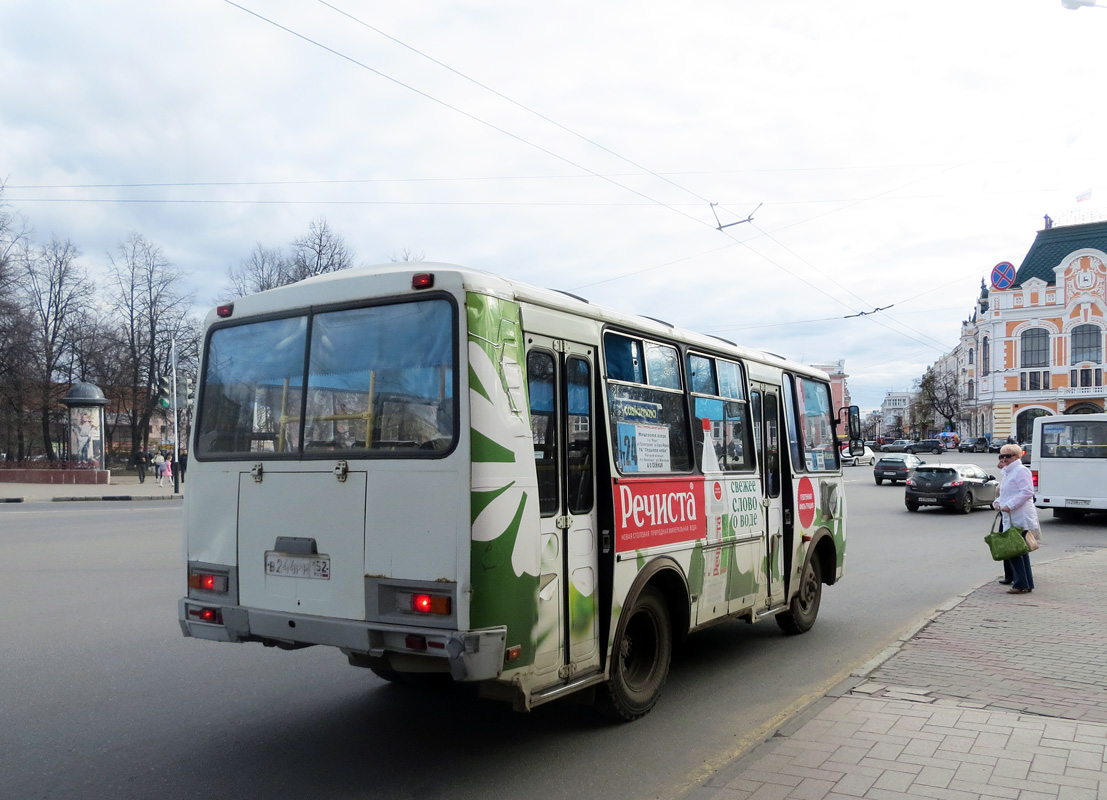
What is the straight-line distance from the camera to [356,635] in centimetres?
454

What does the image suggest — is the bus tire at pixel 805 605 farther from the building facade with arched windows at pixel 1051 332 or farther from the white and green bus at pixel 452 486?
the building facade with arched windows at pixel 1051 332

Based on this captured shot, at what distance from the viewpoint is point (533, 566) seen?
4598 mm

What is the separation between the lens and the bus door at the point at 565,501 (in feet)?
15.7

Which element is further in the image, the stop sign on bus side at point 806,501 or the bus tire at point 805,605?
the bus tire at point 805,605

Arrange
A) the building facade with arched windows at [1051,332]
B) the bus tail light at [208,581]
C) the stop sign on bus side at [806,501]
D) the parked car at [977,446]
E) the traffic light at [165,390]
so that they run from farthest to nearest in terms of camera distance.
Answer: the building facade with arched windows at [1051,332] → the parked car at [977,446] → the traffic light at [165,390] → the stop sign on bus side at [806,501] → the bus tail light at [208,581]

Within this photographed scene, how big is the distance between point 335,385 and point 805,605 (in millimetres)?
5480

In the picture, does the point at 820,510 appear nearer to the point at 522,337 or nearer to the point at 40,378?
the point at 522,337

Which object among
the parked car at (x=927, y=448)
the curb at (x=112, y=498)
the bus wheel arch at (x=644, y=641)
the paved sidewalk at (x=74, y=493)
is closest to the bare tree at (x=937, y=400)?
the parked car at (x=927, y=448)

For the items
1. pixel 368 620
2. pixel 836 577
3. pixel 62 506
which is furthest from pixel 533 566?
pixel 62 506

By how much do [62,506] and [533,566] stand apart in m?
26.1

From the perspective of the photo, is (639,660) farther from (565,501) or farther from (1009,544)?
(1009,544)

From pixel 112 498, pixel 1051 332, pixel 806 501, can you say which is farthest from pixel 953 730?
pixel 1051 332

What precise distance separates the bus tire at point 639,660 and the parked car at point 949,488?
20656 mm

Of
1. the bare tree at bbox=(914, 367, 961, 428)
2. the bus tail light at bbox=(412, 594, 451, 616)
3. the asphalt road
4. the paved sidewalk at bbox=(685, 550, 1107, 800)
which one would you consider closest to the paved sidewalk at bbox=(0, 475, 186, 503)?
the asphalt road
